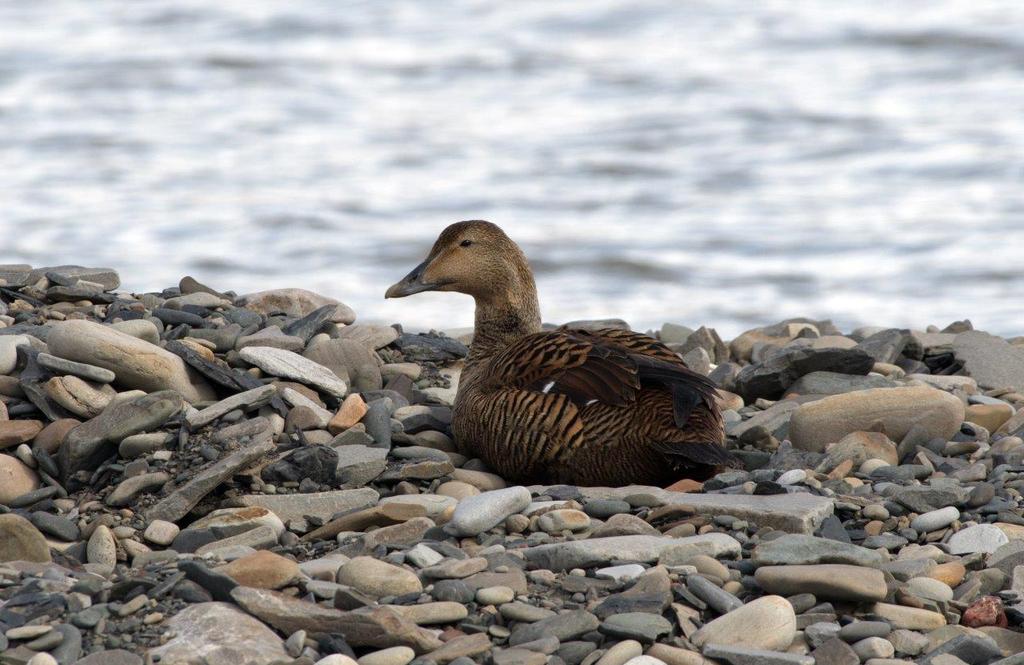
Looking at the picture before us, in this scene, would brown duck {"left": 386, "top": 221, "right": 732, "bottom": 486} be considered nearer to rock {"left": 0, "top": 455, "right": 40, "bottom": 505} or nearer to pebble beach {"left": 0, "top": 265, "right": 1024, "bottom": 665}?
pebble beach {"left": 0, "top": 265, "right": 1024, "bottom": 665}

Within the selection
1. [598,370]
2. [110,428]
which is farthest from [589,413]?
[110,428]

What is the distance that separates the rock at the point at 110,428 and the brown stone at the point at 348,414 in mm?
556

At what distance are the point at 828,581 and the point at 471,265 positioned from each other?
243cm

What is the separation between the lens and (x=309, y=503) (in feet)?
15.1

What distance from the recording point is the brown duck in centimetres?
488

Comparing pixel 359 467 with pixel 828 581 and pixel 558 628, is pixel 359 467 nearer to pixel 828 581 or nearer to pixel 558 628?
pixel 558 628

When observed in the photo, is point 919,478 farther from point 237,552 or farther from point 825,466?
point 237,552

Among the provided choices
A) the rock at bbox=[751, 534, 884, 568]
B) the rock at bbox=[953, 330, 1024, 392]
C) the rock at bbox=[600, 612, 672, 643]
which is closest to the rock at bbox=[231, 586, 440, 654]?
the rock at bbox=[600, 612, 672, 643]

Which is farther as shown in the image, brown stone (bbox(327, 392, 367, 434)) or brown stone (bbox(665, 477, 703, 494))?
brown stone (bbox(327, 392, 367, 434))

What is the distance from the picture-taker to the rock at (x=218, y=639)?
3.32 metres

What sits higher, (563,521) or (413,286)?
(413,286)

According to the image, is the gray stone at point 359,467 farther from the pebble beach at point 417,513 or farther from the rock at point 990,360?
the rock at point 990,360

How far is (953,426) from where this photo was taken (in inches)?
209

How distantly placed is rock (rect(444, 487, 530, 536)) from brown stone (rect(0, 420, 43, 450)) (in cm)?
156
